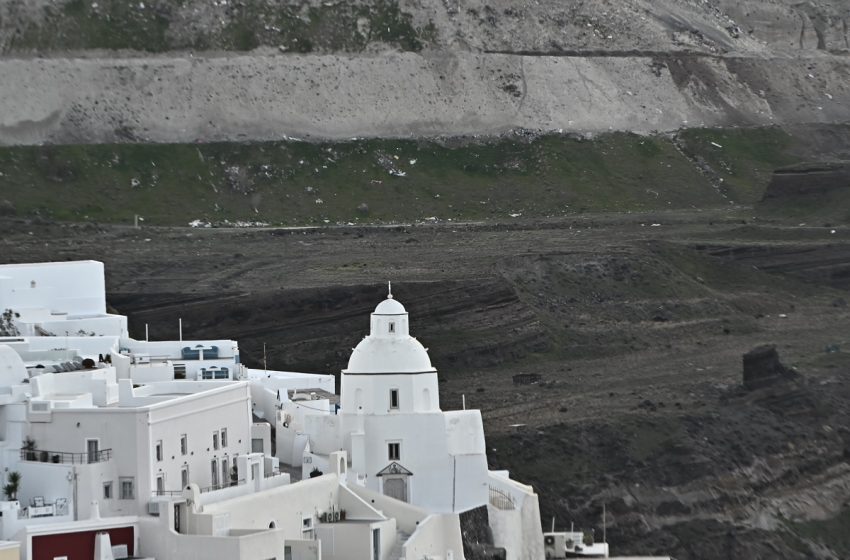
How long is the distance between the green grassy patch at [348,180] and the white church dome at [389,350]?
2262 inches

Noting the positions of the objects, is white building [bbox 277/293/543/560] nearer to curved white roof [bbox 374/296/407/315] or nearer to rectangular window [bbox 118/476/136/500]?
curved white roof [bbox 374/296/407/315]

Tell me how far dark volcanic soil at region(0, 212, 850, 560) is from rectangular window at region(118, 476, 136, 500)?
1004 inches

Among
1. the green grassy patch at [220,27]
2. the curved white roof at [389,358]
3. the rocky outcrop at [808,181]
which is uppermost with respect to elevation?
the green grassy patch at [220,27]

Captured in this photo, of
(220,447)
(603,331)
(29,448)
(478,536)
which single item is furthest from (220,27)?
(29,448)

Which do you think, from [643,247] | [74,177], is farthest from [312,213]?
[643,247]

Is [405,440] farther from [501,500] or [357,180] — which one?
[357,180]

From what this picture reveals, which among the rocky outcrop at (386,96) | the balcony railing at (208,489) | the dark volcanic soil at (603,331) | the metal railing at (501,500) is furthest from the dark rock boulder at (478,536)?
the rocky outcrop at (386,96)

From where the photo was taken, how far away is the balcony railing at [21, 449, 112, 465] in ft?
180

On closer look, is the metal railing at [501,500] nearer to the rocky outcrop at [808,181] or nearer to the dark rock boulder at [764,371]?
the dark rock boulder at [764,371]

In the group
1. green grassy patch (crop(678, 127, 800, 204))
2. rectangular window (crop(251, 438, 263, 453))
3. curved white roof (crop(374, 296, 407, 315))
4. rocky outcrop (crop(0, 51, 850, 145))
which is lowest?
rectangular window (crop(251, 438, 263, 453))

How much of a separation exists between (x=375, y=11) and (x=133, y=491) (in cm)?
A: 9741

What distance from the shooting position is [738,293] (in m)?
115

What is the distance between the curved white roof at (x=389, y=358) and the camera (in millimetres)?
65938

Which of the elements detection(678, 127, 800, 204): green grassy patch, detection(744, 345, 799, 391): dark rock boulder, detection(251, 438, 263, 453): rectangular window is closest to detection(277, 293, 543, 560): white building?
detection(251, 438, 263, 453): rectangular window
